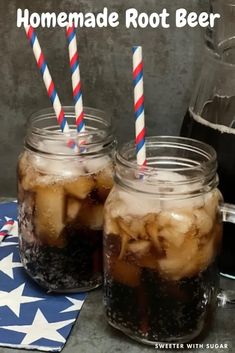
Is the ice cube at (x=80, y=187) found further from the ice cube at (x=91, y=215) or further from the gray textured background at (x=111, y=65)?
the gray textured background at (x=111, y=65)

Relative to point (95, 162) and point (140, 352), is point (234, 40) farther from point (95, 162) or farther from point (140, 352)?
point (140, 352)

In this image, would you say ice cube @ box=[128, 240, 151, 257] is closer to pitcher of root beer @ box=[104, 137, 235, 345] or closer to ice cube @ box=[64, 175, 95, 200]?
pitcher of root beer @ box=[104, 137, 235, 345]

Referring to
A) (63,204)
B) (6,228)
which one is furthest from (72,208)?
(6,228)

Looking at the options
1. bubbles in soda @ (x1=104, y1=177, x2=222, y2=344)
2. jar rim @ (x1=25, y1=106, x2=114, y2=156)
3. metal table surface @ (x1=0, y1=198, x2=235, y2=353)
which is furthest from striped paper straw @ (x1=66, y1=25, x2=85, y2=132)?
metal table surface @ (x1=0, y1=198, x2=235, y2=353)

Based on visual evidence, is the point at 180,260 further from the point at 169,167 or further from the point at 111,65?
the point at 111,65

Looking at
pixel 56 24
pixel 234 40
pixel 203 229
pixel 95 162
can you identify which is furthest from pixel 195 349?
pixel 56 24

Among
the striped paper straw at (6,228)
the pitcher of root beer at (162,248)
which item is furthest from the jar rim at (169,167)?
the striped paper straw at (6,228)

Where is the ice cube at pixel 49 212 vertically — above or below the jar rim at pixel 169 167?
below
